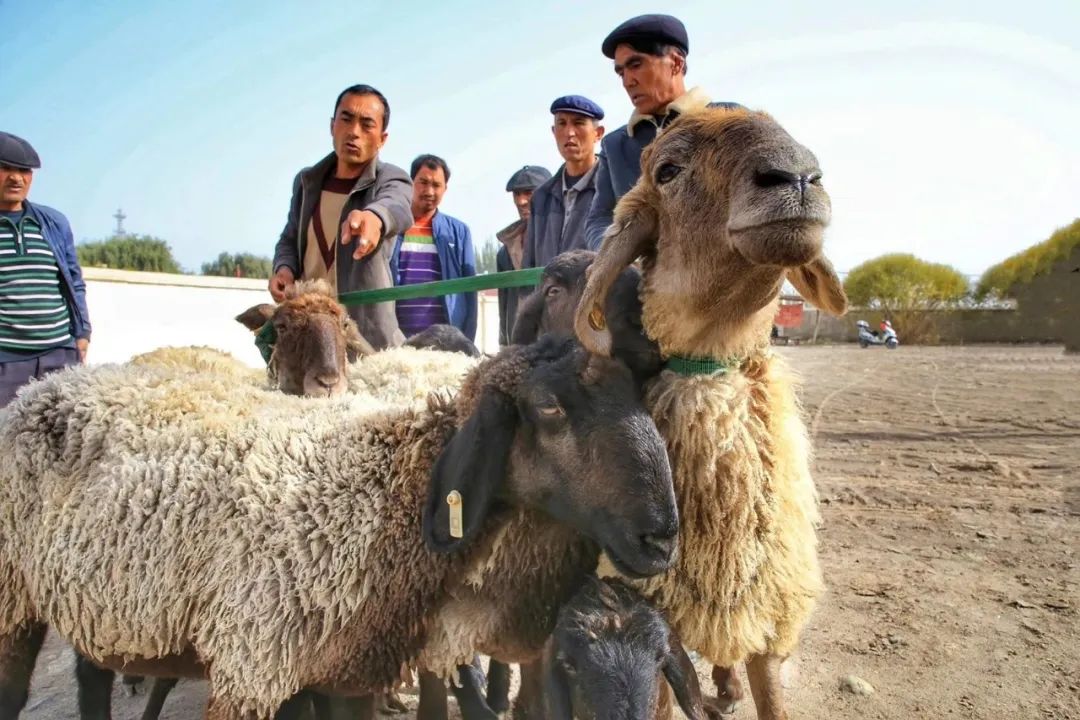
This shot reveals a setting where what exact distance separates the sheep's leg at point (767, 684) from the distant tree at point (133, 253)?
34.6 meters

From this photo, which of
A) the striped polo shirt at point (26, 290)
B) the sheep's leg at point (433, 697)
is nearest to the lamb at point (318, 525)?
the sheep's leg at point (433, 697)

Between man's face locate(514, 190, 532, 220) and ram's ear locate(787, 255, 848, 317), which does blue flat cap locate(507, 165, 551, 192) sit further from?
Result: ram's ear locate(787, 255, 848, 317)

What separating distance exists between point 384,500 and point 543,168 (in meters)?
5.73

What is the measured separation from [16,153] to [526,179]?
167 inches

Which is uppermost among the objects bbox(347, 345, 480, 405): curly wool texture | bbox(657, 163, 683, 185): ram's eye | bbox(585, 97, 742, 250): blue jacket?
bbox(585, 97, 742, 250): blue jacket

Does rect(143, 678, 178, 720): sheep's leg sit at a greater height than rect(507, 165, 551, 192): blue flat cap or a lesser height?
lesser

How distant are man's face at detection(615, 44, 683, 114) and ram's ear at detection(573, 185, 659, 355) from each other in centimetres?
98

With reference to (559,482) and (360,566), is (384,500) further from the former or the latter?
(559,482)

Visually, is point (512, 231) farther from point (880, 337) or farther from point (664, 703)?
point (880, 337)

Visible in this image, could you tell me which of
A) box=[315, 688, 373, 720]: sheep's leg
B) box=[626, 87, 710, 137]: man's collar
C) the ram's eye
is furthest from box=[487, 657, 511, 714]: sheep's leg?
box=[626, 87, 710, 137]: man's collar

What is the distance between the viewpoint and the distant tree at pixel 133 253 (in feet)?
109

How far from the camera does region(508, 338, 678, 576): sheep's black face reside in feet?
6.95

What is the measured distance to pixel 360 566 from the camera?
2.52 m

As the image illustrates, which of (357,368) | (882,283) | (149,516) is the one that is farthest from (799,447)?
(882,283)
